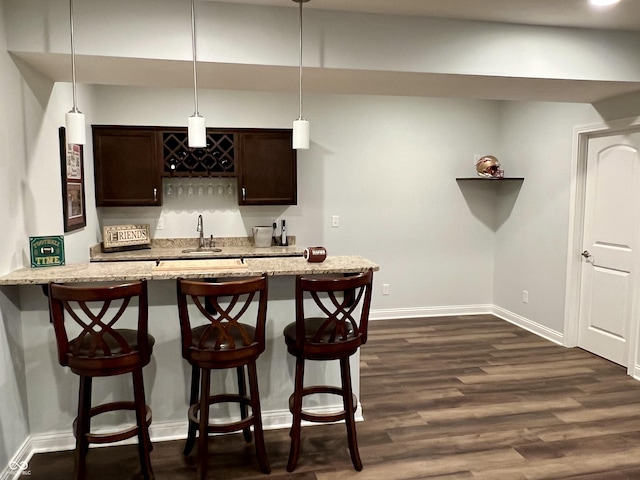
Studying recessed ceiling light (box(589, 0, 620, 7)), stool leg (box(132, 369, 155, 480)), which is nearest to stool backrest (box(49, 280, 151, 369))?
stool leg (box(132, 369, 155, 480))

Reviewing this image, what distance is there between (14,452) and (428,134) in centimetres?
469

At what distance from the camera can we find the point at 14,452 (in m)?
2.54

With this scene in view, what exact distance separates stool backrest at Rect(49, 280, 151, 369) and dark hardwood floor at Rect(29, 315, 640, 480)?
77cm

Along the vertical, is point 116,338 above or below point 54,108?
below

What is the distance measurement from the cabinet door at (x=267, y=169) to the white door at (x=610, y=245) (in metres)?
2.80

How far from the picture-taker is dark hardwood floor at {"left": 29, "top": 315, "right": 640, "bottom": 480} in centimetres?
258

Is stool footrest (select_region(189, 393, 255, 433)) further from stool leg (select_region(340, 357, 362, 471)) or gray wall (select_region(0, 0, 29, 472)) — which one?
gray wall (select_region(0, 0, 29, 472))

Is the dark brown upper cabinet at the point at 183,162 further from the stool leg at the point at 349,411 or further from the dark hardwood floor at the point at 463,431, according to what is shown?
the stool leg at the point at 349,411

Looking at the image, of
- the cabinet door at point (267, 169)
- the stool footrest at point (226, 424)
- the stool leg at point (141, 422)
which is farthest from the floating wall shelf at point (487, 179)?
the stool leg at point (141, 422)

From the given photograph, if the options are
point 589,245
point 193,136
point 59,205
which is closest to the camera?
point 193,136

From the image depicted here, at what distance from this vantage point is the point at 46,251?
109 inches

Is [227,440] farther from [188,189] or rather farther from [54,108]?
[188,189]

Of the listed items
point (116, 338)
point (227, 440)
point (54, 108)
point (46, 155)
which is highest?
point (54, 108)

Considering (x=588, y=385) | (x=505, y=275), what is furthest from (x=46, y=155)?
(x=505, y=275)
